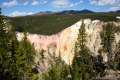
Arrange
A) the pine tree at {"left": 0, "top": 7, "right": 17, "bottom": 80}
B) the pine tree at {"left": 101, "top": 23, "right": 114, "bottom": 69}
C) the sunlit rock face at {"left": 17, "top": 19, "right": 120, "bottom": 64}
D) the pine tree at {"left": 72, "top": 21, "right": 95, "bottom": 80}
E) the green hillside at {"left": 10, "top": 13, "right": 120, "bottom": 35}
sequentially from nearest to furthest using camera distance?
the pine tree at {"left": 0, "top": 7, "right": 17, "bottom": 80}
the pine tree at {"left": 72, "top": 21, "right": 95, "bottom": 80}
the pine tree at {"left": 101, "top": 23, "right": 114, "bottom": 69}
the sunlit rock face at {"left": 17, "top": 19, "right": 120, "bottom": 64}
the green hillside at {"left": 10, "top": 13, "right": 120, "bottom": 35}

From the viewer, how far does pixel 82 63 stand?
111 m

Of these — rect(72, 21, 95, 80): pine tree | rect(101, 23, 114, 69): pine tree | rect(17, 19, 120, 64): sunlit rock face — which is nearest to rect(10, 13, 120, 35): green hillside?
rect(17, 19, 120, 64): sunlit rock face

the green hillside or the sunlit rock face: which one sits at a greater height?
the green hillside

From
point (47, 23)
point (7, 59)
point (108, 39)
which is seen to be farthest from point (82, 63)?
point (47, 23)

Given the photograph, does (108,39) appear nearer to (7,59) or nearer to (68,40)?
(68,40)

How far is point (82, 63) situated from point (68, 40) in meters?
33.9

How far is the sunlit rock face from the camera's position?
458 ft

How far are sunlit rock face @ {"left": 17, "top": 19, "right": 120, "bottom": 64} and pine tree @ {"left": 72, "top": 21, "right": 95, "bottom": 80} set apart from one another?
18.0 meters

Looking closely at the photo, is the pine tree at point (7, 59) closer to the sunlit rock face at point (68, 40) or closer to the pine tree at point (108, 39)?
the sunlit rock face at point (68, 40)

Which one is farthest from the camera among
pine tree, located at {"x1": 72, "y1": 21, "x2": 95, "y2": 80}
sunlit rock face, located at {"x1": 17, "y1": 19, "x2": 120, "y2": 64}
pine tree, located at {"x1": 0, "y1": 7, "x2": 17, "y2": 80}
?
sunlit rock face, located at {"x1": 17, "y1": 19, "x2": 120, "y2": 64}

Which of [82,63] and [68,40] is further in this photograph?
[68,40]

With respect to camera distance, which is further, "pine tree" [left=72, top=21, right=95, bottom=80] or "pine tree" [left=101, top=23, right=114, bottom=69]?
"pine tree" [left=101, top=23, right=114, bottom=69]

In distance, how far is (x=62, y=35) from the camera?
483ft

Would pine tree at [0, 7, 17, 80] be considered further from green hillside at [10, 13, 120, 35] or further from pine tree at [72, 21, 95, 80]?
green hillside at [10, 13, 120, 35]
